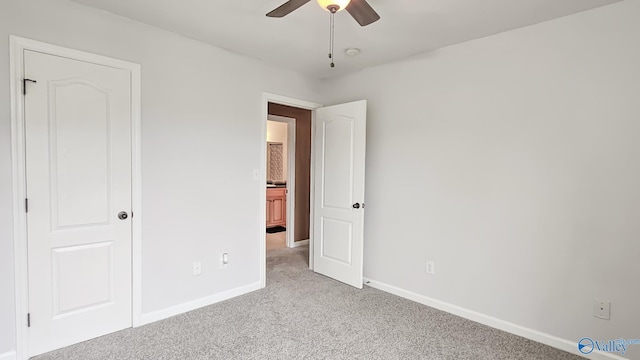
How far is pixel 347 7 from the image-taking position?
5.81 ft

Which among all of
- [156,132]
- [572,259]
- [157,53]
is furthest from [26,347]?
[572,259]

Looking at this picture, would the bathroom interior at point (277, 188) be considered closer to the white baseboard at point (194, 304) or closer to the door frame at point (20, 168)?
the white baseboard at point (194, 304)

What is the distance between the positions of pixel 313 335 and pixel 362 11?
225cm

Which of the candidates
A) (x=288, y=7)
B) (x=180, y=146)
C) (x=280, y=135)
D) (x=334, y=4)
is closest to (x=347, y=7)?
(x=334, y=4)

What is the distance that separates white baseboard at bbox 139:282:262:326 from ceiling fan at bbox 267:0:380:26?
8.06ft

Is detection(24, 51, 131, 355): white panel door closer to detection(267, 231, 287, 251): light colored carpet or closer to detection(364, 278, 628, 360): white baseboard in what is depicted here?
detection(364, 278, 628, 360): white baseboard

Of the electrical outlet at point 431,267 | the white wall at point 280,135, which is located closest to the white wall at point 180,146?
the electrical outlet at point 431,267

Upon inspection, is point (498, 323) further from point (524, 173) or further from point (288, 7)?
point (288, 7)

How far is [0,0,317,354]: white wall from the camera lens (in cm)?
201

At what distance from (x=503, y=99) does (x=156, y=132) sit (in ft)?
9.24

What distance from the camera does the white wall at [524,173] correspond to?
6.82 ft

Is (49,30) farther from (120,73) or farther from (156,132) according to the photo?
(156,132)

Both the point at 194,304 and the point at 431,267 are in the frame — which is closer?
the point at 194,304

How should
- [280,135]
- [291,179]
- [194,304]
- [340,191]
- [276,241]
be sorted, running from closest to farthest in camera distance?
1. [194,304]
2. [340,191]
3. [291,179]
4. [276,241]
5. [280,135]
